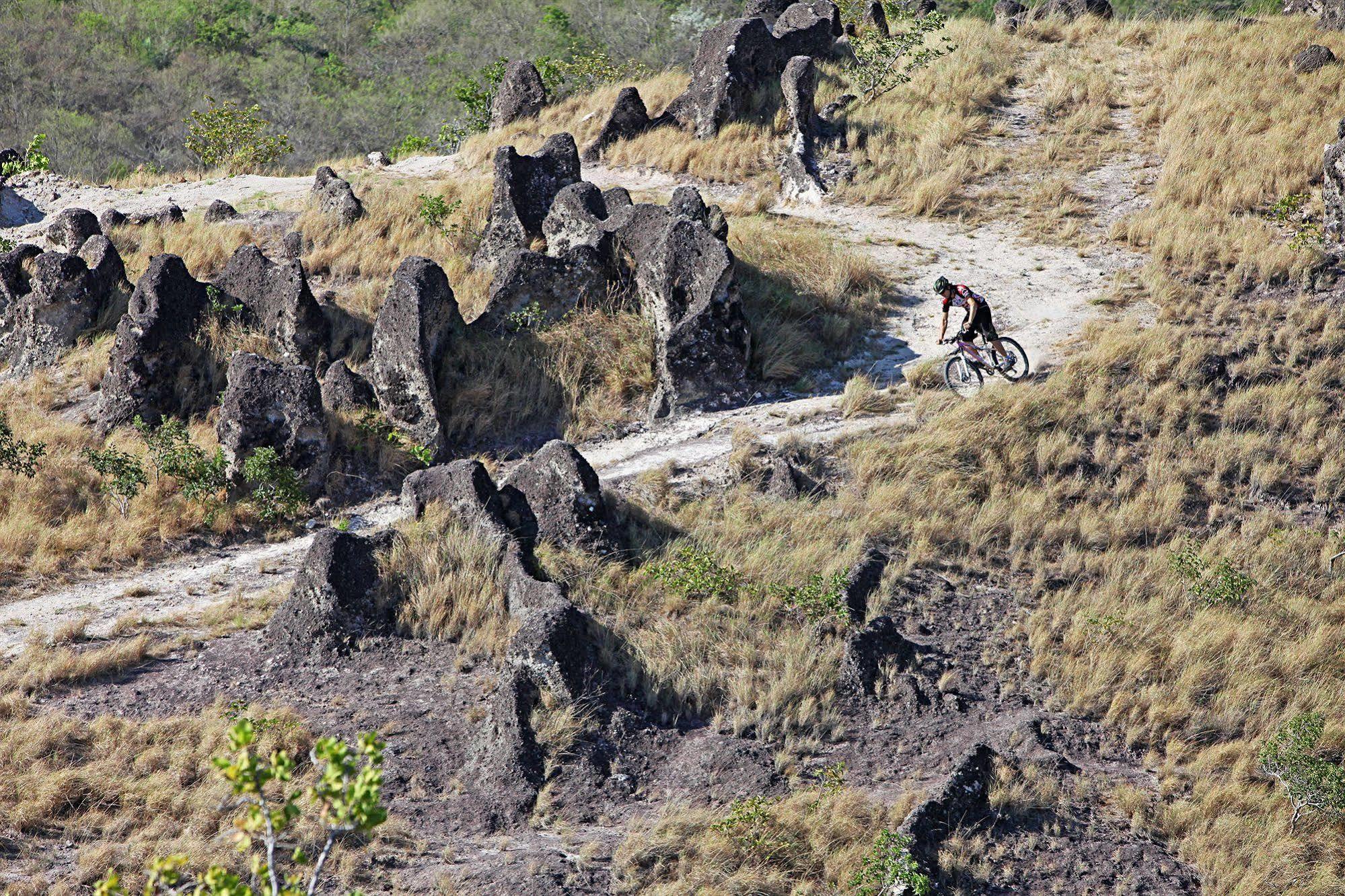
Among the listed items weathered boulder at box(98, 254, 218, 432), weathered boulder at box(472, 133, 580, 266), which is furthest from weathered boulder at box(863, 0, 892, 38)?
weathered boulder at box(98, 254, 218, 432)

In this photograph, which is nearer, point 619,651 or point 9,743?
point 9,743

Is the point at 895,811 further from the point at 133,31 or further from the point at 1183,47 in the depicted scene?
the point at 133,31

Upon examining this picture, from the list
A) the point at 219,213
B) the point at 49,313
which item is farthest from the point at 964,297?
the point at 219,213

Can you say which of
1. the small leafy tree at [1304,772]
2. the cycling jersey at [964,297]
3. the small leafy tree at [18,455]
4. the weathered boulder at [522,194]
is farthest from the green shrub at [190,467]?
the small leafy tree at [1304,772]

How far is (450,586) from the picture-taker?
9805 mm

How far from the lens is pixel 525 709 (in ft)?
27.8

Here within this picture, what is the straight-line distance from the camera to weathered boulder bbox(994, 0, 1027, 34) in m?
24.8

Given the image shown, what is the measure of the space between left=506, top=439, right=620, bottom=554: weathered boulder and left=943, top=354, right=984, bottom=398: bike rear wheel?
4860 millimetres

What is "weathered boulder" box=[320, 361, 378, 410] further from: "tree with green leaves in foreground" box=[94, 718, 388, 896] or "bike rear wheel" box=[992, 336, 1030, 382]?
"tree with green leaves in foreground" box=[94, 718, 388, 896]

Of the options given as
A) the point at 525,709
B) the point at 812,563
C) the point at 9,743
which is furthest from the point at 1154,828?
the point at 9,743

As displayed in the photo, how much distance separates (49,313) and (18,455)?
13.1 feet

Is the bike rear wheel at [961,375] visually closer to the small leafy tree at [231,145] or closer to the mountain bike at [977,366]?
the mountain bike at [977,366]

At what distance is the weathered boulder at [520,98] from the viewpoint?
24453 millimetres

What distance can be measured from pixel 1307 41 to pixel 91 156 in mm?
32227
